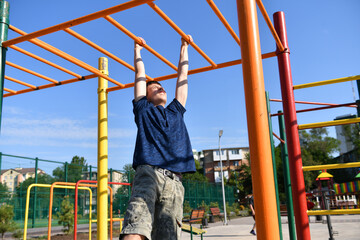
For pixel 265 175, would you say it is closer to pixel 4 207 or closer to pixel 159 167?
pixel 159 167

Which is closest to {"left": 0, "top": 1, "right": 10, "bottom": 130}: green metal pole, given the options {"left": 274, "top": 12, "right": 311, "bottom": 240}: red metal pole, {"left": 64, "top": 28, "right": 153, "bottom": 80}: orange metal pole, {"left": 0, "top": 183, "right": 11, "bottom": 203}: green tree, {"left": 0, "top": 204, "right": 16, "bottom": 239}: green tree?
{"left": 64, "top": 28, "right": 153, "bottom": 80}: orange metal pole

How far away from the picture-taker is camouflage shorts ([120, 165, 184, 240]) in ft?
5.32

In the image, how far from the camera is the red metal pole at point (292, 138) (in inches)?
111

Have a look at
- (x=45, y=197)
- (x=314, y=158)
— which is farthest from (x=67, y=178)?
(x=314, y=158)

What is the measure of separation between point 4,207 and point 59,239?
89.6 inches

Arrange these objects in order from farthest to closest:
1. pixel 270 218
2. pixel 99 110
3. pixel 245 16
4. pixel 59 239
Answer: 1. pixel 59 239
2. pixel 99 110
3. pixel 245 16
4. pixel 270 218

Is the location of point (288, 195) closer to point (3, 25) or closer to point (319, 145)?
point (3, 25)

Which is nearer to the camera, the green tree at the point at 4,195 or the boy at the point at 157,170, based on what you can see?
the boy at the point at 157,170

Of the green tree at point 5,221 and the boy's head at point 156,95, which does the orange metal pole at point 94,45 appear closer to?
the boy's head at point 156,95

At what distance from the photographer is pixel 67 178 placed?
15203mm

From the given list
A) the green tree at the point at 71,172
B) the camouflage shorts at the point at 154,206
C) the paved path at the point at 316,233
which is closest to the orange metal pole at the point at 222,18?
the camouflage shorts at the point at 154,206

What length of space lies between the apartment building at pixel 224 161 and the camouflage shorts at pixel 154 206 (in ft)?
197

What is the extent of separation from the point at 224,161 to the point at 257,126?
203ft

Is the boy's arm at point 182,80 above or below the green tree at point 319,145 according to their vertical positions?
below
